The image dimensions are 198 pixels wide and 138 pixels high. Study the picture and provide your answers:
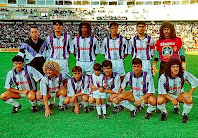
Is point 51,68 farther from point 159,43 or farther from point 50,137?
point 159,43

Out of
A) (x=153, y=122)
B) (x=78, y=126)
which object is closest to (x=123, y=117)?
(x=153, y=122)

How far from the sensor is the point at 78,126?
14.3 feet

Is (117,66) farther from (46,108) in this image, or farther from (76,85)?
(46,108)

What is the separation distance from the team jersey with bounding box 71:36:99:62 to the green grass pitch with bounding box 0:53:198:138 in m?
1.35

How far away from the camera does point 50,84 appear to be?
5.29 m

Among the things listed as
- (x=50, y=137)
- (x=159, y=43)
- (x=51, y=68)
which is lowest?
(x=50, y=137)

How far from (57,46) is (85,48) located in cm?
65

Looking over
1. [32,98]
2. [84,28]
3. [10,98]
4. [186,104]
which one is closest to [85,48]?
[84,28]

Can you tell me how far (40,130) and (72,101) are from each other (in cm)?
114

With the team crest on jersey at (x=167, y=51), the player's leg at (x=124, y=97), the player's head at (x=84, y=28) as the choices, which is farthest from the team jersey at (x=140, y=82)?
the player's head at (x=84, y=28)

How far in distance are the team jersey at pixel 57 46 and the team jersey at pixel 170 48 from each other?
207cm

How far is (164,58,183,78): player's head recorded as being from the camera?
4502 millimetres

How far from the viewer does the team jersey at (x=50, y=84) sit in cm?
520

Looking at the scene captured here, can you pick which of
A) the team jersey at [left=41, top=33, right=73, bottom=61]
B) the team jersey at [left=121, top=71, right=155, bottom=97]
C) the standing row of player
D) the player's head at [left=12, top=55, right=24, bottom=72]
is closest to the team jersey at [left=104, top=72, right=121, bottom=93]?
the team jersey at [left=121, top=71, right=155, bottom=97]
